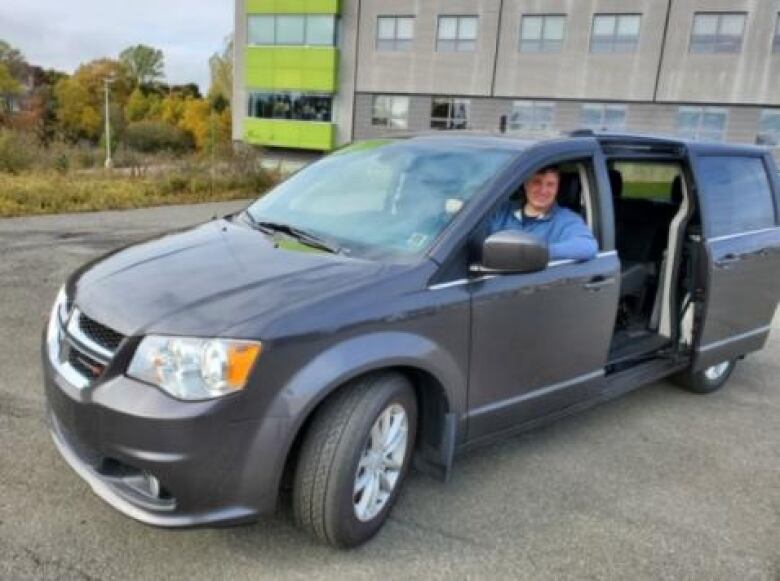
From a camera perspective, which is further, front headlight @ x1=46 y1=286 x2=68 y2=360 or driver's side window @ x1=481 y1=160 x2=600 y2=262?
driver's side window @ x1=481 y1=160 x2=600 y2=262

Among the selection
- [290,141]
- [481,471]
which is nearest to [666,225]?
[481,471]

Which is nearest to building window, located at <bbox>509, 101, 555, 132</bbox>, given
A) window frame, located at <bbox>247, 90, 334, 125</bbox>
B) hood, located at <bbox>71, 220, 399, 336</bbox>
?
window frame, located at <bbox>247, 90, 334, 125</bbox>

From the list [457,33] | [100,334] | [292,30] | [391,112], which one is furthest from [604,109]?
[100,334]

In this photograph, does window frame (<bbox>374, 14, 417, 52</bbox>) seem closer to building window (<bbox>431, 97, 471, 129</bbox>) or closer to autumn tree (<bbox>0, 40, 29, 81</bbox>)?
building window (<bbox>431, 97, 471, 129</bbox>)

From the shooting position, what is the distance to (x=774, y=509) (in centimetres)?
339

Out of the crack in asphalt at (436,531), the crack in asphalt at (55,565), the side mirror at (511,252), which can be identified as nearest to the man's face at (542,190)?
the side mirror at (511,252)

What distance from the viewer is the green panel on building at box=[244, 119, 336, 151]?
121ft

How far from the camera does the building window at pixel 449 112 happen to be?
35.3 meters

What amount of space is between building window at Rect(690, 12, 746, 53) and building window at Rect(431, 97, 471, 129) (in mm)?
11109

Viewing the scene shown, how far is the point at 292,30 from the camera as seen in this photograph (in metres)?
36.7

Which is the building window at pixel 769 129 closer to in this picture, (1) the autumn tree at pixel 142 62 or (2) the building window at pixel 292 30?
(2) the building window at pixel 292 30

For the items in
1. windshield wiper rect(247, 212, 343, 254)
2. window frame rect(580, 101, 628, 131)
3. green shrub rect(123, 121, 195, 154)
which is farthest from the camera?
green shrub rect(123, 121, 195, 154)

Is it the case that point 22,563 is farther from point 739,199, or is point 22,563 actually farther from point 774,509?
point 739,199

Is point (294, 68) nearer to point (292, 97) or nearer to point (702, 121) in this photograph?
point (292, 97)
